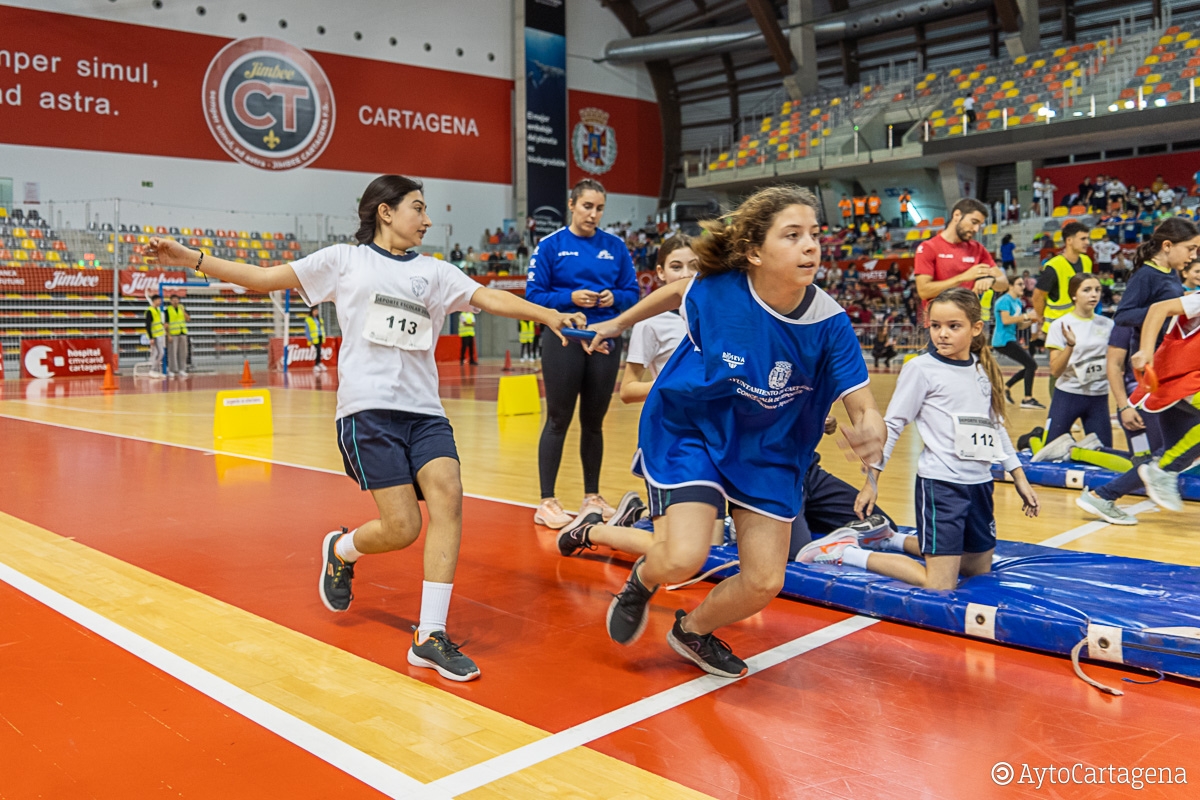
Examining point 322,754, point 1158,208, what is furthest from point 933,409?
point 1158,208

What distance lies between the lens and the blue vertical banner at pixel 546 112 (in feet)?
97.5

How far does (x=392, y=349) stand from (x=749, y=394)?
1.31m

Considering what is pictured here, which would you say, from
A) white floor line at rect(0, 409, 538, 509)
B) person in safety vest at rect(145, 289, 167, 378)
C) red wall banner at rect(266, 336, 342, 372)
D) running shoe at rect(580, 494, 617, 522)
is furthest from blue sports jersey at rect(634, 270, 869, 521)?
red wall banner at rect(266, 336, 342, 372)

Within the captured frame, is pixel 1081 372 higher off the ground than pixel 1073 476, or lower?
higher

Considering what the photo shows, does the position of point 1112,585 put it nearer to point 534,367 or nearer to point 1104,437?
point 1104,437

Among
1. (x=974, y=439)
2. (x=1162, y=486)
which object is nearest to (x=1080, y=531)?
(x=1162, y=486)

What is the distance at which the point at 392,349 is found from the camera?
323cm

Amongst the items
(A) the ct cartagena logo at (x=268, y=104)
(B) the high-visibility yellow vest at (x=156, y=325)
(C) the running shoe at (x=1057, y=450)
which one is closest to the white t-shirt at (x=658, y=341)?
(C) the running shoe at (x=1057, y=450)

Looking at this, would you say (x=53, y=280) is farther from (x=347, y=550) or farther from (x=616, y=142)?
(x=347, y=550)

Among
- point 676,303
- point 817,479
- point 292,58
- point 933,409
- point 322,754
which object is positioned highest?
point 292,58

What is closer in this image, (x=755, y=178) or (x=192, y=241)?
(x=192, y=241)

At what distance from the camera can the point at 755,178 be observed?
29.5m

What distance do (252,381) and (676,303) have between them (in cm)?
1474

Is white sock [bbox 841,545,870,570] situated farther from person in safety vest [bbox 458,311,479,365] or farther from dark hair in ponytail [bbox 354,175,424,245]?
person in safety vest [bbox 458,311,479,365]
